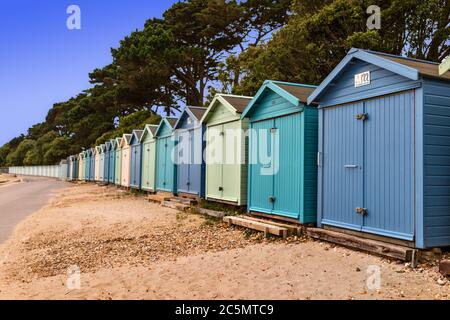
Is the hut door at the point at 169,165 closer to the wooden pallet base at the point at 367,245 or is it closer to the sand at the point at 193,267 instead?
the sand at the point at 193,267

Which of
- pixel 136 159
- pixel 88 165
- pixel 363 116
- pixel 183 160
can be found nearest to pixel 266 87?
pixel 363 116

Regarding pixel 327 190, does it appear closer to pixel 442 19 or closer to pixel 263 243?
pixel 263 243

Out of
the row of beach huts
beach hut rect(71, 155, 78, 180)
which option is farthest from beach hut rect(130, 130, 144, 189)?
beach hut rect(71, 155, 78, 180)

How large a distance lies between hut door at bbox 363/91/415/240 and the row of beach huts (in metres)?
0.02

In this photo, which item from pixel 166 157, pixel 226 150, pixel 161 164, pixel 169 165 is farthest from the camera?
pixel 161 164

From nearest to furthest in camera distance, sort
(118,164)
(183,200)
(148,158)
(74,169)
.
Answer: (183,200)
(148,158)
(118,164)
(74,169)

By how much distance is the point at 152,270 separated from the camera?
6.52m

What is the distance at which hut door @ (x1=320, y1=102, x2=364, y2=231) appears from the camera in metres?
7.09

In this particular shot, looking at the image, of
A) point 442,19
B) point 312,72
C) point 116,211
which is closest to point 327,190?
point 116,211

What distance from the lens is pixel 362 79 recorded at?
7094mm

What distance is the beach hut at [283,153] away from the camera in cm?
841

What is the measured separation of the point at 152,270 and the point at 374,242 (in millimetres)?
3398

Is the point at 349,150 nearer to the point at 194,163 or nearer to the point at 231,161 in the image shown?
the point at 231,161

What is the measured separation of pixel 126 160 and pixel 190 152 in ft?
35.8
